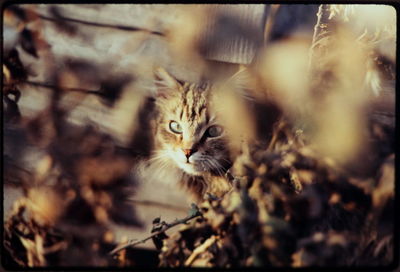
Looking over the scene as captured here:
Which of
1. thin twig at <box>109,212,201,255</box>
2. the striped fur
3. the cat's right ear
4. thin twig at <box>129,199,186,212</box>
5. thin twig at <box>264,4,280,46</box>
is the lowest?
thin twig at <box>109,212,201,255</box>

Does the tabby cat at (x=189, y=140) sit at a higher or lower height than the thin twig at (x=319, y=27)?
lower

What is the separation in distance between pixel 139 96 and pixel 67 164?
342 millimetres

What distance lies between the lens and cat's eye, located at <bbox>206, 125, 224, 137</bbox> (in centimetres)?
170

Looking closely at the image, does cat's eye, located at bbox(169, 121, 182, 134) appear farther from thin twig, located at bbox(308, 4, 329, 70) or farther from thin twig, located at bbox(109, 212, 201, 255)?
thin twig, located at bbox(308, 4, 329, 70)

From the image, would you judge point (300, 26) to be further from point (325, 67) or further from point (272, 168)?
point (272, 168)

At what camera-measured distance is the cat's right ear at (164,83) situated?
5.55 feet

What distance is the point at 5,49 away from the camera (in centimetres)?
170

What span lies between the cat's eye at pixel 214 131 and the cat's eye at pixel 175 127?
101 millimetres

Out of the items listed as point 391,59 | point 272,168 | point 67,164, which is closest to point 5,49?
point 67,164

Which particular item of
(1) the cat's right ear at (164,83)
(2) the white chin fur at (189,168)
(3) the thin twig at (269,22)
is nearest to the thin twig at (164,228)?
(2) the white chin fur at (189,168)

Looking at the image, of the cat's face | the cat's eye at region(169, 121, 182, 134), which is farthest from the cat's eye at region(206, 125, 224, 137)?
the cat's eye at region(169, 121, 182, 134)

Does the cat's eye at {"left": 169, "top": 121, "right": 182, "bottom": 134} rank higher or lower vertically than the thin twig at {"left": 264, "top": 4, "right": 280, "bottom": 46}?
lower

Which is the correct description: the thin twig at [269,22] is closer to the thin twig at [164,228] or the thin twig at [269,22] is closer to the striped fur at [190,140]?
the striped fur at [190,140]

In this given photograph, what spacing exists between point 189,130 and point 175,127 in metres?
0.06
